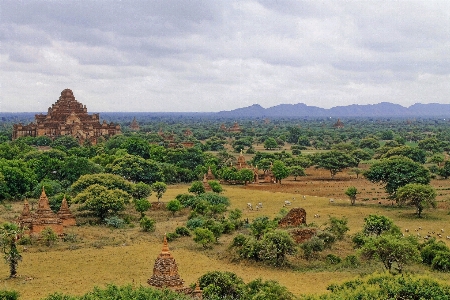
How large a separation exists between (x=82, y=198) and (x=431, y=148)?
81.0 meters

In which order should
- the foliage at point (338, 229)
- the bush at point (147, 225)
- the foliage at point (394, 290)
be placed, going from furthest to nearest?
the bush at point (147, 225) → the foliage at point (338, 229) → the foliage at point (394, 290)

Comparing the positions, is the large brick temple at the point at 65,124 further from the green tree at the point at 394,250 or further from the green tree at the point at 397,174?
the green tree at the point at 394,250

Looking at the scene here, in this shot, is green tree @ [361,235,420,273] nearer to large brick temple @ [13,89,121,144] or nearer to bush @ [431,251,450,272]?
bush @ [431,251,450,272]

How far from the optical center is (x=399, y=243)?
87.1 feet

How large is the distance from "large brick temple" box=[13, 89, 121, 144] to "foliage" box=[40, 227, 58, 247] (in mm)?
72139

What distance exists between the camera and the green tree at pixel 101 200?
40.1 metres

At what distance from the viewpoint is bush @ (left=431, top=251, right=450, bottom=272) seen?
93.7ft

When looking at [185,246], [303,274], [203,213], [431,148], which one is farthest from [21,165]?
[431,148]

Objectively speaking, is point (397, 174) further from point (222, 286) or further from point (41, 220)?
point (41, 220)

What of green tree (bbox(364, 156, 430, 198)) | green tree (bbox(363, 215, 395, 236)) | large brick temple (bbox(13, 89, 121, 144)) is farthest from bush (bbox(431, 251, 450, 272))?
large brick temple (bbox(13, 89, 121, 144))

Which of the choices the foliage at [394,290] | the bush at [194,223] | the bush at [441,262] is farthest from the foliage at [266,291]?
the bush at [194,223]

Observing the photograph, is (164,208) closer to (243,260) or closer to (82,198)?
(82,198)

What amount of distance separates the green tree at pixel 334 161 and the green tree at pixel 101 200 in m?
35.8

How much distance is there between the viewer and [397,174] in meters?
49.3
